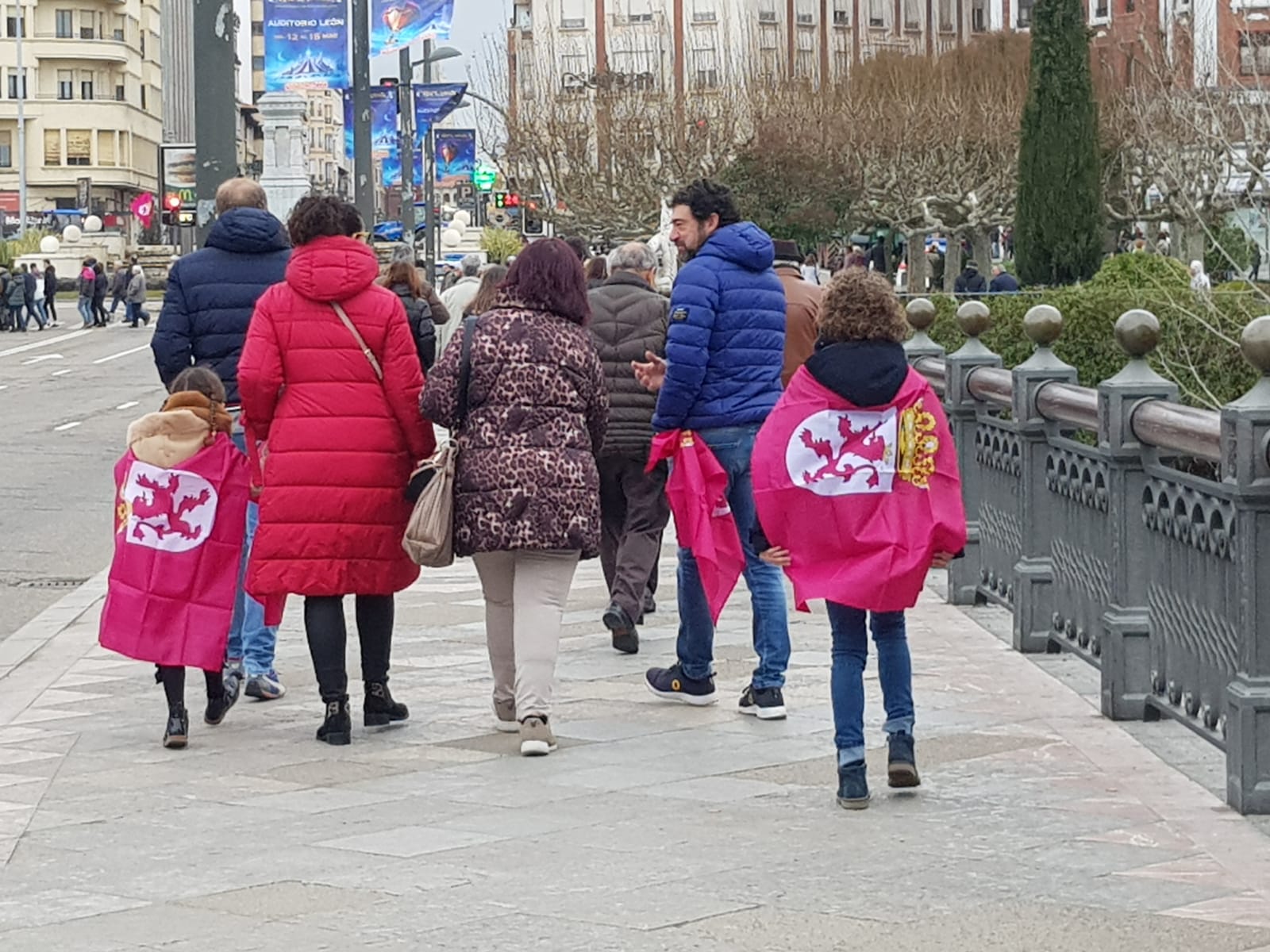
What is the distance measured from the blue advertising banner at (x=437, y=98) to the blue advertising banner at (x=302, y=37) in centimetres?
1818

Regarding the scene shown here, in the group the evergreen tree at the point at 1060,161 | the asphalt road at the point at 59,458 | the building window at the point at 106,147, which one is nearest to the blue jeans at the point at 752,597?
the asphalt road at the point at 59,458

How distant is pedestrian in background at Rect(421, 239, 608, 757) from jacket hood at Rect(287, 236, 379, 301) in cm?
43

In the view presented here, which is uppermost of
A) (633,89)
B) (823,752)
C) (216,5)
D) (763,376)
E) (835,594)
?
(633,89)

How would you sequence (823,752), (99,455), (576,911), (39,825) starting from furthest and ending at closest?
1. (99,455)
2. (823,752)
3. (39,825)
4. (576,911)

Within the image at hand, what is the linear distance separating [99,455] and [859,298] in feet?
58.3

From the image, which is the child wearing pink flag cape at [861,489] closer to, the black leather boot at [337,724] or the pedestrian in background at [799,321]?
the black leather boot at [337,724]

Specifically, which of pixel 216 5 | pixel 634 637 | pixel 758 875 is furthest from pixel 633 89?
pixel 758 875

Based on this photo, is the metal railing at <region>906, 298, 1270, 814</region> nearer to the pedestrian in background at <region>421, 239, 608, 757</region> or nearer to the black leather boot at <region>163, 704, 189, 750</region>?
the pedestrian in background at <region>421, 239, 608, 757</region>

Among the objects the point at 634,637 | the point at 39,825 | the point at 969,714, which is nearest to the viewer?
the point at 39,825

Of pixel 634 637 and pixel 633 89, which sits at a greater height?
pixel 633 89

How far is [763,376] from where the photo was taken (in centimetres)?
902

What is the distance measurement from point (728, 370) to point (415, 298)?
4135mm

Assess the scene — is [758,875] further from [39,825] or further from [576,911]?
[39,825]

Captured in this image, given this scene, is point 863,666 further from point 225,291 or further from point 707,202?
point 225,291
